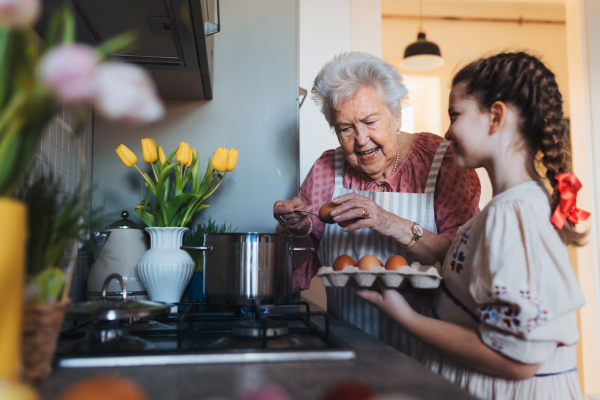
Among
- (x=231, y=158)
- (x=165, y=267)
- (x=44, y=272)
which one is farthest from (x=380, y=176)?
(x=44, y=272)

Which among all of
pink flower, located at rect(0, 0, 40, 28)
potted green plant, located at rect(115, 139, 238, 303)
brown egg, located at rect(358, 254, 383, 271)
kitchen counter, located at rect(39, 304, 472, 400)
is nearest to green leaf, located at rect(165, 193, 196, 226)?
potted green plant, located at rect(115, 139, 238, 303)

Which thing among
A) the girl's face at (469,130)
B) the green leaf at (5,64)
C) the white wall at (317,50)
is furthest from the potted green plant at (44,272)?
Answer: the white wall at (317,50)

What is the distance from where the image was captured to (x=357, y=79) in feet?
4.12

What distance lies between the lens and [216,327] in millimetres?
898

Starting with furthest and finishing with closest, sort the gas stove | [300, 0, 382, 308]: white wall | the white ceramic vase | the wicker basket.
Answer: [300, 0, 382, 308]: white wall < the white ceramic vase < the gas stove < the wicker basket

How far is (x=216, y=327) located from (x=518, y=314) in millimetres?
544

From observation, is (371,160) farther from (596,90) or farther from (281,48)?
(596,90)

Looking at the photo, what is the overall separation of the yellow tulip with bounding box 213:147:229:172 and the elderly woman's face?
1.09 feet

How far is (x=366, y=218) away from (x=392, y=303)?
239 mm

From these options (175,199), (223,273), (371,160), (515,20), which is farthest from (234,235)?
(515,20)

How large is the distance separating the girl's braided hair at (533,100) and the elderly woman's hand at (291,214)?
0.56 metres

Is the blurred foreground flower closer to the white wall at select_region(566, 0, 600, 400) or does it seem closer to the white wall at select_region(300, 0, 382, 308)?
the white wall at select_region(300, 0, 382, 308)

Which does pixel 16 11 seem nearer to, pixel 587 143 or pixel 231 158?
pixel 231 158

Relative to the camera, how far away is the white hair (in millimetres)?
1253
